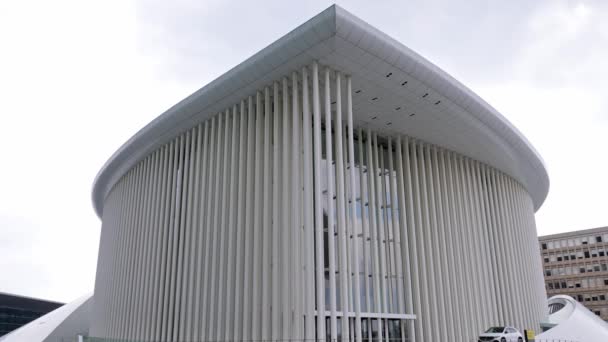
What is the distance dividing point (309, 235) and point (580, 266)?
258ft

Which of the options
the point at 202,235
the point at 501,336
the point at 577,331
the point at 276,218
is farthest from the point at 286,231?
the point at 577,331

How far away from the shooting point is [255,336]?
22.7m

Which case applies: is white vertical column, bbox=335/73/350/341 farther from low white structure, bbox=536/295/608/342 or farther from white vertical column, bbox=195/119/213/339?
low white structure, bbox=536/295/608/342

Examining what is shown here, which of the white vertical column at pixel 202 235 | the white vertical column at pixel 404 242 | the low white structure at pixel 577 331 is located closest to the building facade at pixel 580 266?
the low white structure at pixel 577 331

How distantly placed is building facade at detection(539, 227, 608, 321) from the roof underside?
5613 cm

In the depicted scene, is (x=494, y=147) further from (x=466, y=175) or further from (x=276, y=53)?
(x=276, y=53)

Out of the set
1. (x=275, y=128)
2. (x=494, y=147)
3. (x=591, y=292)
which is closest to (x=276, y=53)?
(x=275, y=128)

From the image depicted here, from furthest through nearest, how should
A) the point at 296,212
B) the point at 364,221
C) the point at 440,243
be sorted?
the point at 440,243
the point at 364,221
the point at 296,212

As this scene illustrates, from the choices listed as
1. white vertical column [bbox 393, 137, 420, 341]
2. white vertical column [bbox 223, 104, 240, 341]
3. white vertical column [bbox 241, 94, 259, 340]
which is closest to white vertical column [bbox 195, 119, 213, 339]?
white vertical column [bbox 223, 104, 240, 341]

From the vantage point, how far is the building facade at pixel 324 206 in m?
22.4

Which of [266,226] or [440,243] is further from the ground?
[440,243]

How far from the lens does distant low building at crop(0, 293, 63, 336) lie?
80.0 metres

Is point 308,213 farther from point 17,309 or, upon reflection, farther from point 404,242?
point 17,309

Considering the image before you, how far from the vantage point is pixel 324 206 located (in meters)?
26.2
